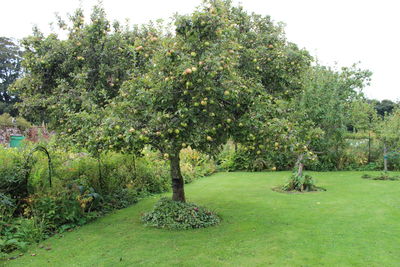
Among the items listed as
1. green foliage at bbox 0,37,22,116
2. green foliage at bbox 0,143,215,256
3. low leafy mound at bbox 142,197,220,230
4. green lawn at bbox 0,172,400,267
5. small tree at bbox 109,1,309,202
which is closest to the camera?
green lawn at bbox 0,172,400,267

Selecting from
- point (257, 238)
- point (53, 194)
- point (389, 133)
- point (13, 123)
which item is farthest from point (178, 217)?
point (13, 123)

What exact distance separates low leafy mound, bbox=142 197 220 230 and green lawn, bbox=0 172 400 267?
23 centimetres

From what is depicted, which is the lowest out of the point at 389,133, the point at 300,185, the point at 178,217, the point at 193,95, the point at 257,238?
the point at 257,238

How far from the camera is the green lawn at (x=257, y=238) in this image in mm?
4816

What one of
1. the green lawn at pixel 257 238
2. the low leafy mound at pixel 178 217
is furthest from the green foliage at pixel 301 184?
the low leafy mound at pixel 178 217

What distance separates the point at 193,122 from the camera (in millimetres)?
5305

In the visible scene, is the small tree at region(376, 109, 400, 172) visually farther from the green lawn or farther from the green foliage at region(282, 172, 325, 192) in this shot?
the green lawn

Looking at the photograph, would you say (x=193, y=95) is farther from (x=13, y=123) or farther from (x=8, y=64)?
(x=8, y=64)

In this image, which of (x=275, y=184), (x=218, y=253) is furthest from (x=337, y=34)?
(x=218, y=253)

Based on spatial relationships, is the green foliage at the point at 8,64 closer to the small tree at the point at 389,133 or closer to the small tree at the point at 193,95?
the small tree at the point at 389,133

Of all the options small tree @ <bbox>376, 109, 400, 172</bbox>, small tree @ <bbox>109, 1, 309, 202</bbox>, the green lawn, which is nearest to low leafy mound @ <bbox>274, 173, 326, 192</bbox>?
the green lawn

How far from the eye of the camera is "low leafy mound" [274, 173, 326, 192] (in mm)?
10188

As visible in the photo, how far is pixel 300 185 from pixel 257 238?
4.87 metres

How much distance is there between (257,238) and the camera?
18.8ft
